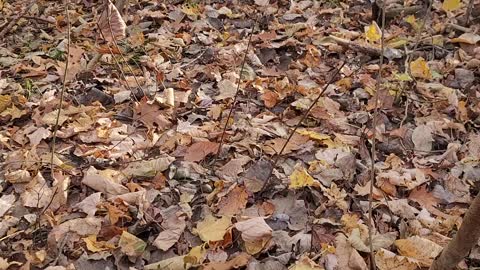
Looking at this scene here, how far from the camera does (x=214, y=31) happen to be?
167 inches

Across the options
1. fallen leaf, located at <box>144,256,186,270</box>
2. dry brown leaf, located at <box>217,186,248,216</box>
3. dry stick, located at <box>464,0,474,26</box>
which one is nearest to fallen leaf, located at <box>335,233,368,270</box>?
dry brown leaf, located at <box>217,186,248,216</box>

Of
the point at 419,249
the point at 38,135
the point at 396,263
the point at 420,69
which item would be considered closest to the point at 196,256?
the point at 396,263

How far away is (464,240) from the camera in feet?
5.43

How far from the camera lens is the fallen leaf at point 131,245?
2.20 meters

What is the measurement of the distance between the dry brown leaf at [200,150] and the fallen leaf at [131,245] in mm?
607

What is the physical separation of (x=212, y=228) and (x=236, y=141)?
0.71 metres

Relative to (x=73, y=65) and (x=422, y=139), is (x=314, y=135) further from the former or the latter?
(x=73, y=65)

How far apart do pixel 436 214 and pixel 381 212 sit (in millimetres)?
253

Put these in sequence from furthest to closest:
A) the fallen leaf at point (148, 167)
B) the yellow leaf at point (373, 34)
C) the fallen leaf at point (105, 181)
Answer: the yellow leaf at point (373, 34), the fallen leaf at point (148, 167), the fallen leaf at point (105, 181)

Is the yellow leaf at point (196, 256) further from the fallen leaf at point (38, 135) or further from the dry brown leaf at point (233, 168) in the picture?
the fallen leaf at point (38, 135)

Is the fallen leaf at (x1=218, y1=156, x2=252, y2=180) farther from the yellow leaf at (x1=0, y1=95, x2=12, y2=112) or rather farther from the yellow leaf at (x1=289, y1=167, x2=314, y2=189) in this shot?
the yellow leaf at (x1=0, y1=95, x2=12, y2=112)

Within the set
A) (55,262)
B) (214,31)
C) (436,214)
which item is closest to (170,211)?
(55,262)

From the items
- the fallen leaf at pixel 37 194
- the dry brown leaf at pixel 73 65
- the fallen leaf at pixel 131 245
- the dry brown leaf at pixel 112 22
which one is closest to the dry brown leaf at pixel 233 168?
the fallen leaf at pixel 131 245

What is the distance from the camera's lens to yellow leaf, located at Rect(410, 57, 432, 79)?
3.53 meters
